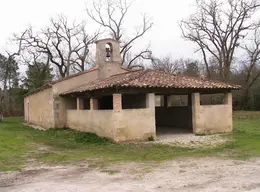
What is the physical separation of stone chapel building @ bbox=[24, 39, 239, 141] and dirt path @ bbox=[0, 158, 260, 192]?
205 inches

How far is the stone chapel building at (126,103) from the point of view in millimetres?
14539

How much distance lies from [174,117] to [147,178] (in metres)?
14.7

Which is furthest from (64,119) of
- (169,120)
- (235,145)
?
(235,145)

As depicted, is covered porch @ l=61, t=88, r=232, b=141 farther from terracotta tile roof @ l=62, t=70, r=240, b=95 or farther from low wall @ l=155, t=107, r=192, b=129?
terracotta tile roof @ l=62, t=70, r=240, b=95

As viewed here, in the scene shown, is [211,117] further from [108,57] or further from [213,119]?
[108,57]

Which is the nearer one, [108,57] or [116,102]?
[116,102]

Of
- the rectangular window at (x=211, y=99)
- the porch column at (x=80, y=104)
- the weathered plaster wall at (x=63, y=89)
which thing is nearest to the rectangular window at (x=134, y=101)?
the porch column at (x=80, y=104)

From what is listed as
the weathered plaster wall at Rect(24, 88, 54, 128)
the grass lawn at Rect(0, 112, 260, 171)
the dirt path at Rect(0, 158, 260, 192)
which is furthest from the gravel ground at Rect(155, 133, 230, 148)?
the weathered plaster wall at Rect(24, 88, 54, 128)

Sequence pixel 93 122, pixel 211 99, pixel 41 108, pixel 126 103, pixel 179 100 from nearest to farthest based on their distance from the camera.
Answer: pixel 93 122
pixel 126 103
pixel 41 108
pixel 211 99
pixel 179 100

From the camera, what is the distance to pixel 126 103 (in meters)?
20.1

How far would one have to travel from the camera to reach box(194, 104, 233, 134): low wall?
655 inches

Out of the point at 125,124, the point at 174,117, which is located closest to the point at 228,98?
the point at 174,117

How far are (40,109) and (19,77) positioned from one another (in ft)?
95.7

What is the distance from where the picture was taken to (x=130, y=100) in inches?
781
